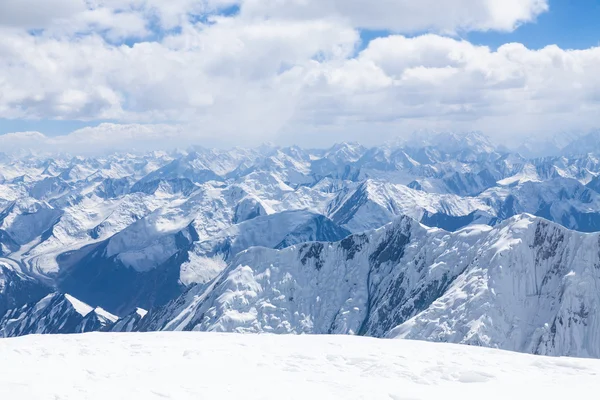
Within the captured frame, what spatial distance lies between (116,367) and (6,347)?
452 inches

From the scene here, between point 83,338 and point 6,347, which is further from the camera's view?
point 83,338

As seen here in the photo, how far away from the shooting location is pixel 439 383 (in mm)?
35281

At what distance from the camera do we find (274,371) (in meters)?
36.9

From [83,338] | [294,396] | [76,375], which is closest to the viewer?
[294,396]

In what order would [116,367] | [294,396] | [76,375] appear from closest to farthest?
[294,396], [76,375], [116,367]

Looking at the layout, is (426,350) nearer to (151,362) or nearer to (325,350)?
(325,350)

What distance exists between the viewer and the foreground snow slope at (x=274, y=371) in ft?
104

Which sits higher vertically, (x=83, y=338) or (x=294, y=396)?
(x=294, y=396)

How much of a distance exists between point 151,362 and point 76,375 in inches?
217

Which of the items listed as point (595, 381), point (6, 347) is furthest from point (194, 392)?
point (595, 381)

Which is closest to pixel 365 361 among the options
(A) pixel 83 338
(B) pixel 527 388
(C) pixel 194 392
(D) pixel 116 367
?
Result: (B) pixel 527 388

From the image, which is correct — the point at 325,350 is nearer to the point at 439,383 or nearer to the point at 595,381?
the point at 439,383

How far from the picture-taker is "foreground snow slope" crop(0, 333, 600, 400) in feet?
104

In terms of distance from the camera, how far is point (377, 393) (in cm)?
3225
